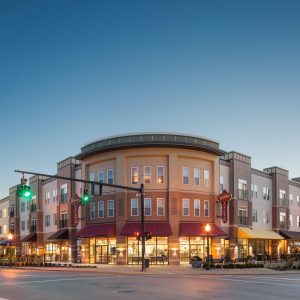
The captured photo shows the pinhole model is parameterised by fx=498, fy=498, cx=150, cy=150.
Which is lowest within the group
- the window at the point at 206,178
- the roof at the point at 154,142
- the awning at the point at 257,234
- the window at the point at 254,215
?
the awning at the point at 257,234

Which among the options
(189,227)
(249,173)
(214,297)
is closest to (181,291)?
(214,297)

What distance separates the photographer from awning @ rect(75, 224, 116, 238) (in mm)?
50531

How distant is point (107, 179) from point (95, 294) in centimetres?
→ 3307

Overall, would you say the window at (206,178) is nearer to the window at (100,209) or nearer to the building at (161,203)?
the building at (161,203)

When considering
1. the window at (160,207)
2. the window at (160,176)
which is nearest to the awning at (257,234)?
the window at (160,207)

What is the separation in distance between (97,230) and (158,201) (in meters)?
7.23

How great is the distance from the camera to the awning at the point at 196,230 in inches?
1953

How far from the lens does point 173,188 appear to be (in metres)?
50.6

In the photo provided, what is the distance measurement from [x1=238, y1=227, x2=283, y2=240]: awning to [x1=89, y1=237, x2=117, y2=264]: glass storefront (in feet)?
49.7

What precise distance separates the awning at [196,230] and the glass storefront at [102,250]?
289 inches

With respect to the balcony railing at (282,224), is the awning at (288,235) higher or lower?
lower

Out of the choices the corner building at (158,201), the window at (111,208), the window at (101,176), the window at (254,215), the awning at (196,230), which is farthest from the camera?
the window at (254,215)

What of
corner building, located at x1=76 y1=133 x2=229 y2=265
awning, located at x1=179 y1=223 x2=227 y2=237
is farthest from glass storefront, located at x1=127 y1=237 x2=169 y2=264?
awning, located at x1=179 y1=223 x2=227 y2=237

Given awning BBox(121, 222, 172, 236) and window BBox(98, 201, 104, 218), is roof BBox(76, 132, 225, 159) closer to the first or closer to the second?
window BBox(98, 201, 104, 218)
